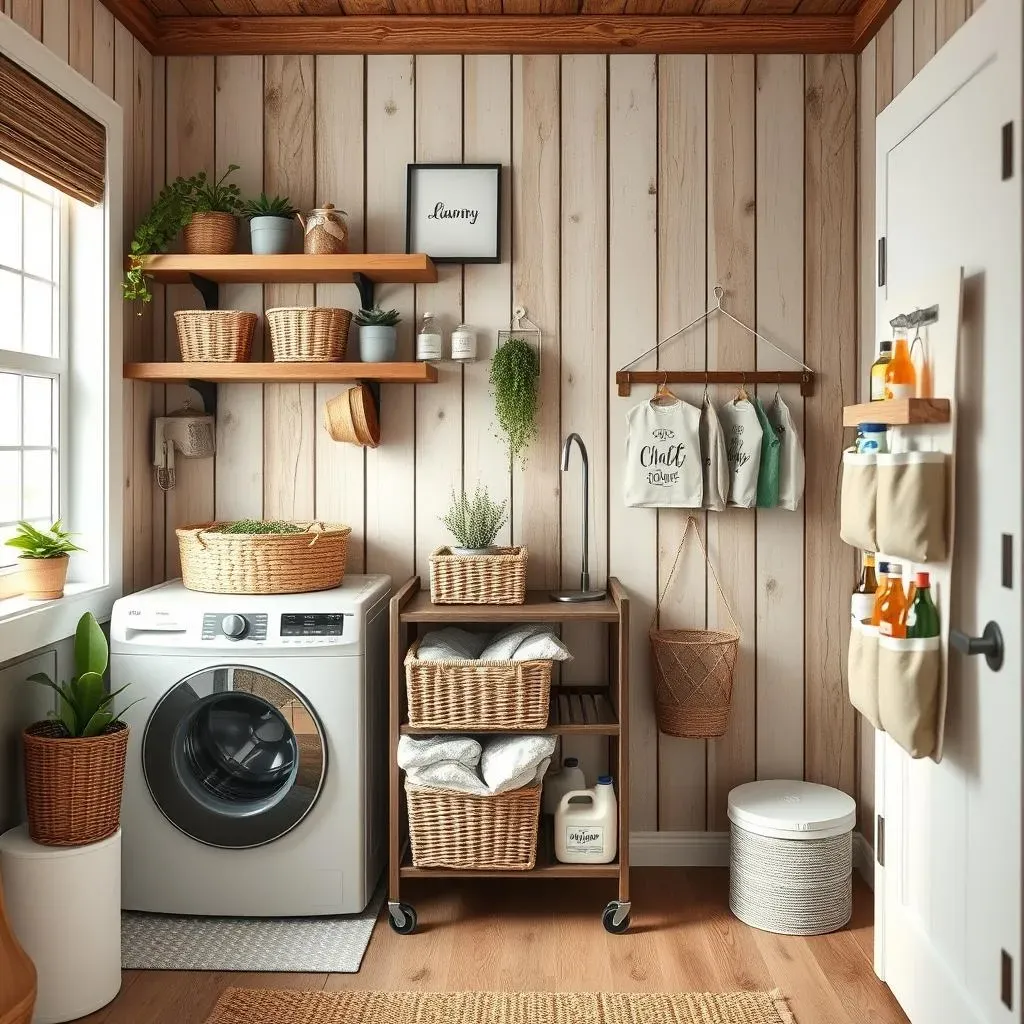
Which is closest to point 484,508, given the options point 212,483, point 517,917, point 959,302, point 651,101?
point 212,483

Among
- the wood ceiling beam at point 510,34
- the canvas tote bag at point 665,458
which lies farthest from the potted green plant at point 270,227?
the canvas tote bag at point 665,458

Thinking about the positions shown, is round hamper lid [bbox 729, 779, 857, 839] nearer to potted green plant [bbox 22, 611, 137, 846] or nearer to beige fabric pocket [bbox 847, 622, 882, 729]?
beige fabric pocket [bbox 847, 622, 882, 729]

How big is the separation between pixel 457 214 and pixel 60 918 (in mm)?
2141

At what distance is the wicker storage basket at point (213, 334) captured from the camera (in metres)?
2.92

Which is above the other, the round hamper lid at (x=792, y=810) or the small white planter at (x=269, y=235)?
the small white planter at (x=269, y=235)

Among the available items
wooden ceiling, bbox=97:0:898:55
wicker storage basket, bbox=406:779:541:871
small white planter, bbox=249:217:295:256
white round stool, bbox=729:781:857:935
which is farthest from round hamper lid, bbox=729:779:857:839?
wooden ceiling, bbox=97:0:898:55


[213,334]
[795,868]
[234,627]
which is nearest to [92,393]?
[213,334]

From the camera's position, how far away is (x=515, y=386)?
2.97 metres

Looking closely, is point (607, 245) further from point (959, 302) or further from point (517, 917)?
point (517, 917)

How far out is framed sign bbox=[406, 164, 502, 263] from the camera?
121 inches

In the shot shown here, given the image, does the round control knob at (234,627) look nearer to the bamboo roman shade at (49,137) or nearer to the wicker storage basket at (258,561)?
the wicker storage basket at (258,561)

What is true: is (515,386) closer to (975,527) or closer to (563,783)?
(563,783)

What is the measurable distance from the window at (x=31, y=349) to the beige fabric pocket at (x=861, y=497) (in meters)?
2.02

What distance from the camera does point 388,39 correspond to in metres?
3.05
